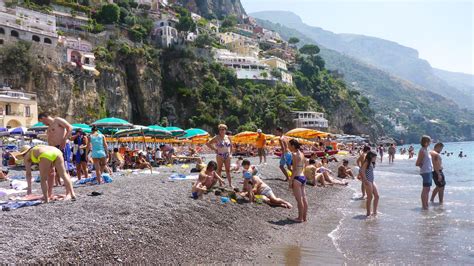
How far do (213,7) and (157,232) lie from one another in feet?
467

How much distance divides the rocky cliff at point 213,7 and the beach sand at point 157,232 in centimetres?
12549

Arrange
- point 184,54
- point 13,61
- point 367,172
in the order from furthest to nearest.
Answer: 1. point 184,54
2. point 13,61
3. point 367,172

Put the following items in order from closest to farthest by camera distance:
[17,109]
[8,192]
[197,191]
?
[197,191] < [8,192] < [17,109]

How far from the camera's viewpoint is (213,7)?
139625 millimetres

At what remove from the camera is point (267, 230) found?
24.2 ft

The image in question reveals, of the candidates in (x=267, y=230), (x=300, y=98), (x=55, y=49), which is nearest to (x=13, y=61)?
(x=55, y=49)

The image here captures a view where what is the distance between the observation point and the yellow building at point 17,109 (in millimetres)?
34609

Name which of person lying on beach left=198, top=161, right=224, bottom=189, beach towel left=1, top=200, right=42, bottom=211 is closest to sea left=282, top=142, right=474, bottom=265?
person lying on beach left=198, top=161, right=224, bottom=189

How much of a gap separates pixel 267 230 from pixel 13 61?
43160 millimetres

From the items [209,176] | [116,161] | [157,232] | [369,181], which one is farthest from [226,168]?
[116,161]

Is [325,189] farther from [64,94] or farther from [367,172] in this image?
[64,94]

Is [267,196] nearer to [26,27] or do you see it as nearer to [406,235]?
[406,235]

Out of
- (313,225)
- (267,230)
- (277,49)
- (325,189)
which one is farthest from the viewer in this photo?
(277,49)

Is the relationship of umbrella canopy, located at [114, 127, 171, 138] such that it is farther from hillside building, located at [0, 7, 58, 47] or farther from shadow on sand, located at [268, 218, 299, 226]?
hillside building, located at [0, 7, 58, 47]
